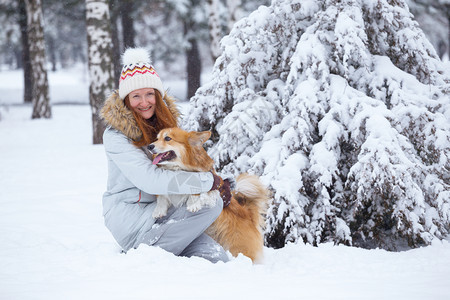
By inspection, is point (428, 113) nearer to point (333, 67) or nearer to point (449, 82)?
point (449, 82)

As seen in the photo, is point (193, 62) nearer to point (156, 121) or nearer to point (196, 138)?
point (156, 121)

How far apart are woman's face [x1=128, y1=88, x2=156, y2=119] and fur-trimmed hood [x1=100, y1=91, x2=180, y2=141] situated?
9cm

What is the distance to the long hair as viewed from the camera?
3.32 metres

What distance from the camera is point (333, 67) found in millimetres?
4242

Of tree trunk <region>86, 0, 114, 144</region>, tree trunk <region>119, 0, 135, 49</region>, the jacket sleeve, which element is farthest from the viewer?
tree trunk <region>119, 0, 135, 49</region>

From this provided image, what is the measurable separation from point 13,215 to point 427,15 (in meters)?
18.6

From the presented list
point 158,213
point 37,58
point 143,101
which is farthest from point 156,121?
point 37,58

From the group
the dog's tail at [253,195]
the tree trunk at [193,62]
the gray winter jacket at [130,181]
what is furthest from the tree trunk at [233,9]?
the tree trunk at [193,62]

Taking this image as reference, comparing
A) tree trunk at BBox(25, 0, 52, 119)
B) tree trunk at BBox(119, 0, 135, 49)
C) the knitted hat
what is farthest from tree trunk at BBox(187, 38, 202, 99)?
the knitted hat

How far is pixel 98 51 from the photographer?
8.77 metres

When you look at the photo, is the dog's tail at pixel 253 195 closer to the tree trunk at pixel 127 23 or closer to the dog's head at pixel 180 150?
the dog's head at pixel 180 150

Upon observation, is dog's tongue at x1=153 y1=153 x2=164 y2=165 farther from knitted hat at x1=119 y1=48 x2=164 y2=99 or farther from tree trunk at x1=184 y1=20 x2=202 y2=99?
tree trunk at x1=184 y1=20 x2=202 y2=99

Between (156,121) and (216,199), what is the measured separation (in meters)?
0.85

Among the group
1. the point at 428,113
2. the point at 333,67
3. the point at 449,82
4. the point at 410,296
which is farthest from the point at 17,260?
the point at 449,82
